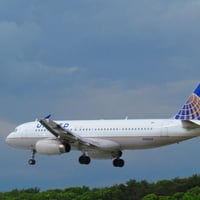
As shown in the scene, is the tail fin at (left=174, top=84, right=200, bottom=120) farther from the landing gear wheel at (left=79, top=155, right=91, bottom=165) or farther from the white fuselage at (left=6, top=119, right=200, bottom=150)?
the landing gear wheel at (left=79, top=155, right=91, bottom=165)

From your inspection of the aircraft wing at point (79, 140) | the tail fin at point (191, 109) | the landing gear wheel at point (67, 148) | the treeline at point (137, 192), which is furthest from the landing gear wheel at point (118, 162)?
the treeline at point (137, 192)

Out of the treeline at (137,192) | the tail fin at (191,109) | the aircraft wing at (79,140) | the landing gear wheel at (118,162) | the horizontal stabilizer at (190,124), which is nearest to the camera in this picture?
the horizontal stabilizer at (190,124)

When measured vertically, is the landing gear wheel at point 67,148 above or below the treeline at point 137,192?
below

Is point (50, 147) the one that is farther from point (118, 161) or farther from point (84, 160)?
point (118, 161)

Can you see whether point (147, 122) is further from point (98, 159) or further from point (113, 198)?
point (113, 198)

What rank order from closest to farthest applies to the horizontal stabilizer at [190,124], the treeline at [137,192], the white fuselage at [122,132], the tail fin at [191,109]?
the horizontal stabilizer at [190,124] → the white fuselage at [122,132] → the tail fin at [191,109] → the treeline at [137,192]

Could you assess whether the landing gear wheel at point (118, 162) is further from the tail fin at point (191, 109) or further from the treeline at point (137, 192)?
the treeline at point (137, 192)

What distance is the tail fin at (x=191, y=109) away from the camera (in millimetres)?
85875

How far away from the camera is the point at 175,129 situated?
84250 millimetres

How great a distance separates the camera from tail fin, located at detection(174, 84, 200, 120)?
85.9 metres

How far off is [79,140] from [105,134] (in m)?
2.58

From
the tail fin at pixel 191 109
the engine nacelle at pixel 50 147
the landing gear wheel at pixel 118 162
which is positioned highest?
the tail fin at pixel 191 109

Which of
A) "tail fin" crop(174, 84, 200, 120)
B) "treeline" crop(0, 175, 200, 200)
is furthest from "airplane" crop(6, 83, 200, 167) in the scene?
"treeline" crop(0, 175, 200, 200)

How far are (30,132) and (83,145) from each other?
5.82m
